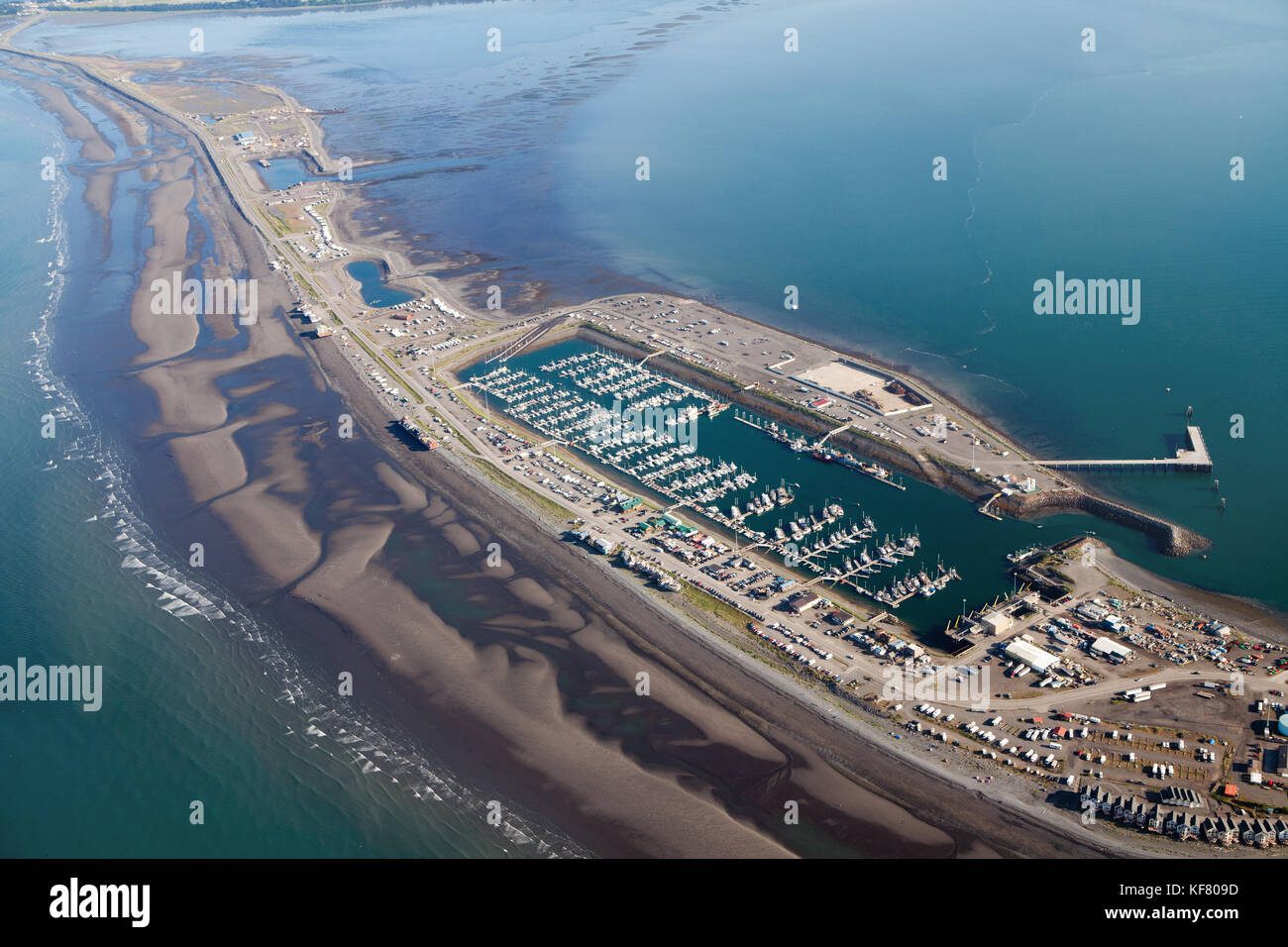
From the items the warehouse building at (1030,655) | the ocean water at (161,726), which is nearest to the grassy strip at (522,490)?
the ocean water at (161,726)

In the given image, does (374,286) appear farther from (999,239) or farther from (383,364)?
(999,239)

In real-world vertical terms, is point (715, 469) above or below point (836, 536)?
above

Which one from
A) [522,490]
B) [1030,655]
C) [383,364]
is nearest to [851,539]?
[1030,655]

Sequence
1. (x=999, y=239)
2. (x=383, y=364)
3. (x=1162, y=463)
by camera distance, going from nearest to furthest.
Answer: (x=1162, y=463) < (x=383, y=364) < (x=999, y=239)

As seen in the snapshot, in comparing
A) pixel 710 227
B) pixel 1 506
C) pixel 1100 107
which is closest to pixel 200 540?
pixel 1 506

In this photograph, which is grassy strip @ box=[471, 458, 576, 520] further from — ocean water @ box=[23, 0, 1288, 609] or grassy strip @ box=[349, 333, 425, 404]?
ocean water @ box=[23, 0, 1288, 609]

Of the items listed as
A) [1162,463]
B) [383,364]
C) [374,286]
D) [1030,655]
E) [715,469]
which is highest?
[374,286]

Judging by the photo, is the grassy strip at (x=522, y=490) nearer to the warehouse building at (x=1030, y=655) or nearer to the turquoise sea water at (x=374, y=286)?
the warehouse building at (x=1030, y=655)
